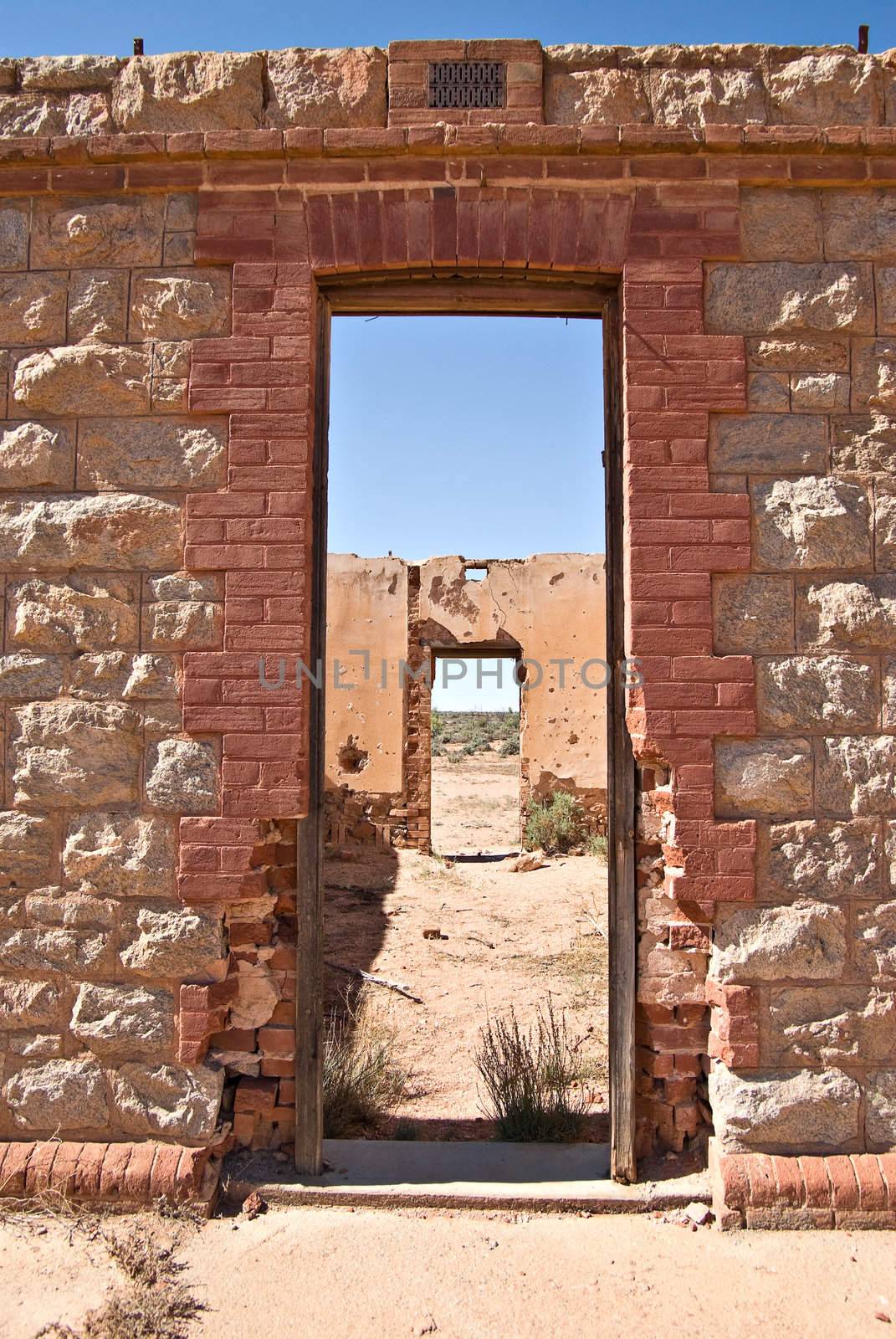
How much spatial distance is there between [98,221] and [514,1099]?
394 cm

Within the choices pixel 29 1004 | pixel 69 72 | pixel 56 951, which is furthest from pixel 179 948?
pixel 69 72

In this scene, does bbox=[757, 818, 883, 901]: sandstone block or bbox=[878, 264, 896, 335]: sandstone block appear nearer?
bbox=[757, 818, 883, 901]: sandstone block

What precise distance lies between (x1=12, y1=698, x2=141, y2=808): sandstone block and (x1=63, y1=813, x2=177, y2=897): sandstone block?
0.09 metres

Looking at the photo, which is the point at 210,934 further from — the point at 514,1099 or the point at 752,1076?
the point at 752,1076

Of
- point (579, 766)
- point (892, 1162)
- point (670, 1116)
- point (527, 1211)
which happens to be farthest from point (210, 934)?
point (579, 766)

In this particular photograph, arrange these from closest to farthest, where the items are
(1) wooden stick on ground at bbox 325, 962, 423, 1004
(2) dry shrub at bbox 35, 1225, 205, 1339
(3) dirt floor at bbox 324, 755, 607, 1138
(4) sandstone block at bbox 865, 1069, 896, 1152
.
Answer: (2) dry shrub at bbox 35, 1225, 205, 1339 → (4) sandstone block at bbox 865, 1069, 896, 1152 → (3) dirt floor at bbox 324, 755, 607, 1138 → (1) wooden stick on ground at bbox 325, 962, 423, 1004

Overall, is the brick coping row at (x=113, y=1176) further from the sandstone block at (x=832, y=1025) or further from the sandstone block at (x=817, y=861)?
the sandstone block at (x=817, y=861)

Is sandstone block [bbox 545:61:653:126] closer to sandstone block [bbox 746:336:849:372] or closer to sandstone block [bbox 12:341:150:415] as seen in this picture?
sandstone block [bbox 746:336:849:372]

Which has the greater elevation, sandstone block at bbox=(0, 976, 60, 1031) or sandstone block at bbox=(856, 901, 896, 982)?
sandstone block at bbox=(856, 901, 896, 982)

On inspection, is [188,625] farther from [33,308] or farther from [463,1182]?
[463,1182]

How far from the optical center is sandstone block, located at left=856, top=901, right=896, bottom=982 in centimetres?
320

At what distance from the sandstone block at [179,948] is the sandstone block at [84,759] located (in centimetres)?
49

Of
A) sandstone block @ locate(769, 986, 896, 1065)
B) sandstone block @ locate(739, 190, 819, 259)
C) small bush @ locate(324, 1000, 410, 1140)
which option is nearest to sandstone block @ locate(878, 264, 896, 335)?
sandstone block @ locate(739, 190, 819, 259)

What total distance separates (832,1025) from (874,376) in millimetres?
2360
